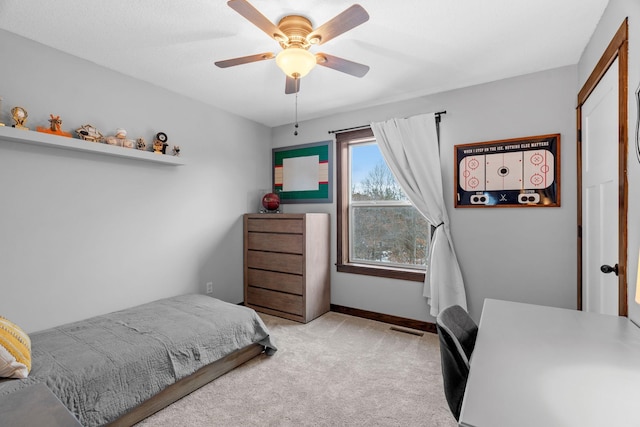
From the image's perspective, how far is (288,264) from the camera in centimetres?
346

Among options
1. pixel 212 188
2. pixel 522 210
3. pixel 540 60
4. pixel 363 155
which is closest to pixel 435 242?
pixel 522 210

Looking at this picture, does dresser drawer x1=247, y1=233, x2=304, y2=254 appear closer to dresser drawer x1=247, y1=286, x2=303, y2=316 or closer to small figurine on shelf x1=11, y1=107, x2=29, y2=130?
dresser drawer x1=247, y1=286, x2=303, y2=316

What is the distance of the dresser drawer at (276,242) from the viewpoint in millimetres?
3389

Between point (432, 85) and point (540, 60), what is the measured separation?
830 millimetres

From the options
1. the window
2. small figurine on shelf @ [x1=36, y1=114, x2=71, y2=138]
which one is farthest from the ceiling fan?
the window

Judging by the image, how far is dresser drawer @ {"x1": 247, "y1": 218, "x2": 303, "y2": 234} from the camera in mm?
3391

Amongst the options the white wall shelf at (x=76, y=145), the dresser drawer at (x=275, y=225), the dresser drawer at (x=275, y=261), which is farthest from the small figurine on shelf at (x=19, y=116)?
the dresser drawer at (x=275, y=261)

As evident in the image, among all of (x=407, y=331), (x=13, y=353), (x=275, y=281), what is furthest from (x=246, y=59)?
(x=407, y=331)

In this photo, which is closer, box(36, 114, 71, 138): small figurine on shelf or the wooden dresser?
box(36, 114, 71, 138): small figurine on shelf

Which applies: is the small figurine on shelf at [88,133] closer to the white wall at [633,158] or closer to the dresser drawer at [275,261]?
the dresser drawer at [275,261]

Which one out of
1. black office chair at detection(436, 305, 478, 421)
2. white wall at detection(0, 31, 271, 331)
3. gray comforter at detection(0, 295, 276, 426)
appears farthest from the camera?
white wall at detection(0, 31, 271, 331)

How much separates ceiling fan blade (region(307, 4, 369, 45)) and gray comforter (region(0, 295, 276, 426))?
2.12m

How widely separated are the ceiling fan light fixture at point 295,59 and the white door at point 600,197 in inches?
66.7

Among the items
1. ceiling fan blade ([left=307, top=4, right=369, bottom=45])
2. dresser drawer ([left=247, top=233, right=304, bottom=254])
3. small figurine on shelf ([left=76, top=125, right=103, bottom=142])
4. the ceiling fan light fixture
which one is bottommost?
dresser drawer ([left=247, top=233, right=304, bottom=254])
